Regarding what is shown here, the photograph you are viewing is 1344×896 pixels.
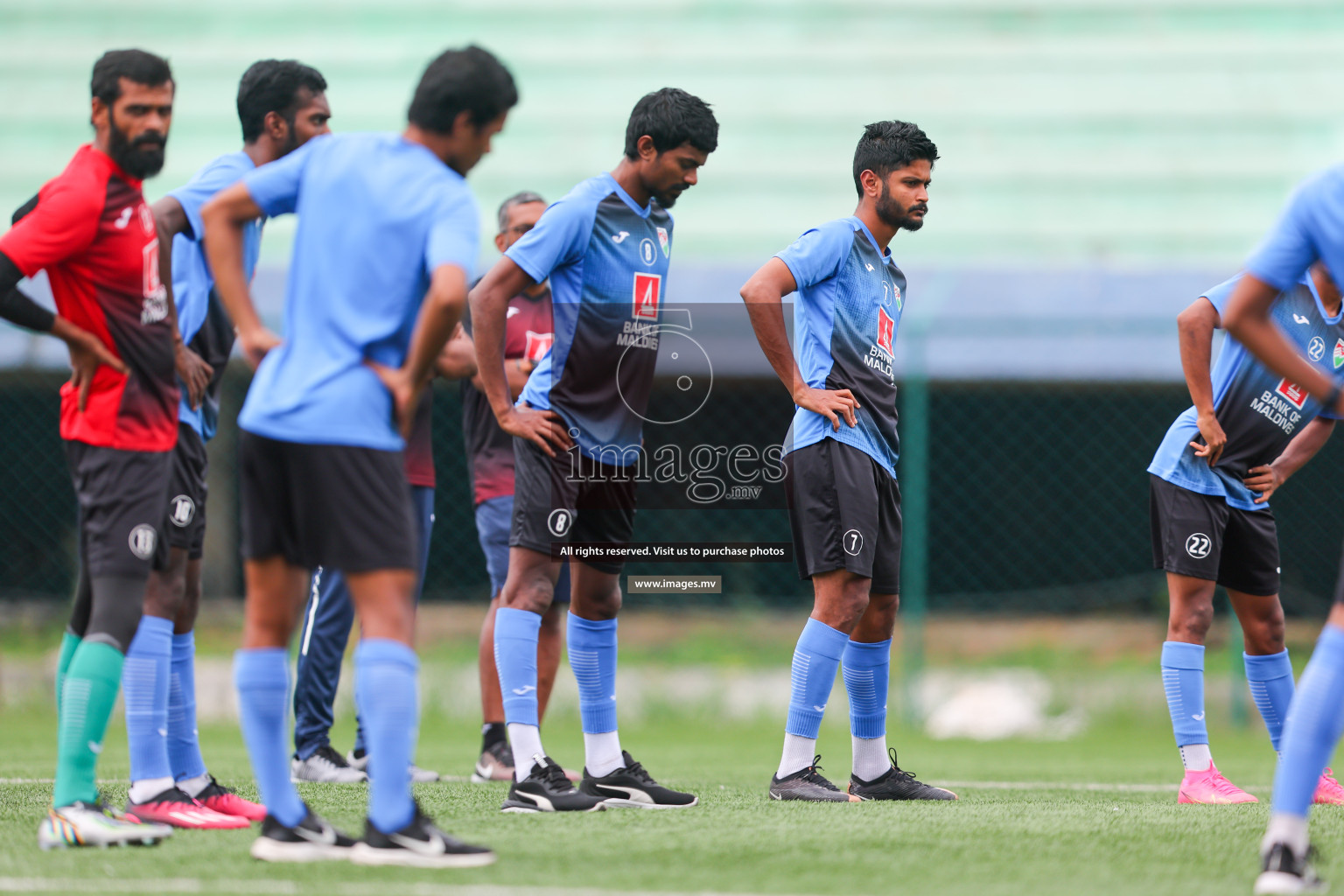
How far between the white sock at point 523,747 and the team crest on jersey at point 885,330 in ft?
6.13

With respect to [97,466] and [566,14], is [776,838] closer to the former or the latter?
[97,466]

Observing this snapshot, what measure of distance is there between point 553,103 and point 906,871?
12.1 m

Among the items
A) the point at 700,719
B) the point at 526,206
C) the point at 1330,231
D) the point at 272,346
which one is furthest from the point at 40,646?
the point at 1330,231

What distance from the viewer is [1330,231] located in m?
3.12

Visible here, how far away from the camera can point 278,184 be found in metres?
3.39

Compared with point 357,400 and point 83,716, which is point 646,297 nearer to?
point 357,400

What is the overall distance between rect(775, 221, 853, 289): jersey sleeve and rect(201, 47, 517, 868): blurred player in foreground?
1677 millimetres

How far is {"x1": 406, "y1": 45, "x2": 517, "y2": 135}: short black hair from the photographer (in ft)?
10.9

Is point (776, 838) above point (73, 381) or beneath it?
beneath

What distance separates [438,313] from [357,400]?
31 cm

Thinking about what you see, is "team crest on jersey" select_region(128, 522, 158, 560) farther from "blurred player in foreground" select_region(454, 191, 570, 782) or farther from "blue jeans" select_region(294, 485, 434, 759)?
"blurred player in foreground" select_region(454, 191, 570, 782)

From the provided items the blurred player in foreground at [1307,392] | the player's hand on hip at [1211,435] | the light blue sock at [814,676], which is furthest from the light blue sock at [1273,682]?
the blurred player in foreground at [1307,392]

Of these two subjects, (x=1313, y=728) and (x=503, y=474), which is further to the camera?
(x=503, y=474)

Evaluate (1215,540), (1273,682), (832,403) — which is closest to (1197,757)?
(1273,682)
